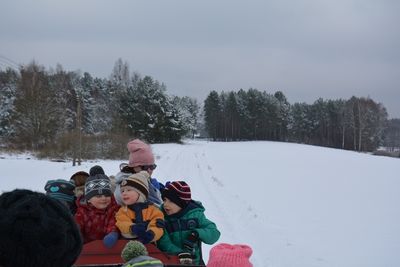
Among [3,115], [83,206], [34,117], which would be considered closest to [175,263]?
[83,206]

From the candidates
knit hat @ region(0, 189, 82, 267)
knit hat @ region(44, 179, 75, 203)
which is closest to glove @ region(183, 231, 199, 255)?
knit hat @ region(44, 179, 75, 203)

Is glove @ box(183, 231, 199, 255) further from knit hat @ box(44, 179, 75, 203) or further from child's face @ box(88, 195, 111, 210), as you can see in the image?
knit hat @ box(44, 179, 75, 203)

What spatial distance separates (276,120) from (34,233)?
79156 mm

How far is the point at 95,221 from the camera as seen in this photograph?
418 centimetres

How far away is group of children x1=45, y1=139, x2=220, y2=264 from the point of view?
3.86m

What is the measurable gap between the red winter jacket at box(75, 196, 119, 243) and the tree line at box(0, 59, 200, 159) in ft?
57.0

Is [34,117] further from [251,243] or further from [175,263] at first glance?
[175,263]

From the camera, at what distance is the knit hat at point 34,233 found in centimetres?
120

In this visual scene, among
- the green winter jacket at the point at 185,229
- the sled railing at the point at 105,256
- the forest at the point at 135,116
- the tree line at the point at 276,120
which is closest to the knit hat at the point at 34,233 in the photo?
the sled railing at the point at 105,256

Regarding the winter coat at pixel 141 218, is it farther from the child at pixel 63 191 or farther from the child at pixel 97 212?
the child at pixel 63 191

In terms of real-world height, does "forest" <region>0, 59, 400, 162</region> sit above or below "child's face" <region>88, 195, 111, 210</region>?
above

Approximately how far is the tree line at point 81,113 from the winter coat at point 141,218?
17789 millimetres

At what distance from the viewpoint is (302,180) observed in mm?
16766

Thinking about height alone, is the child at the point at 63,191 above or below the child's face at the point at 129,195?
below
